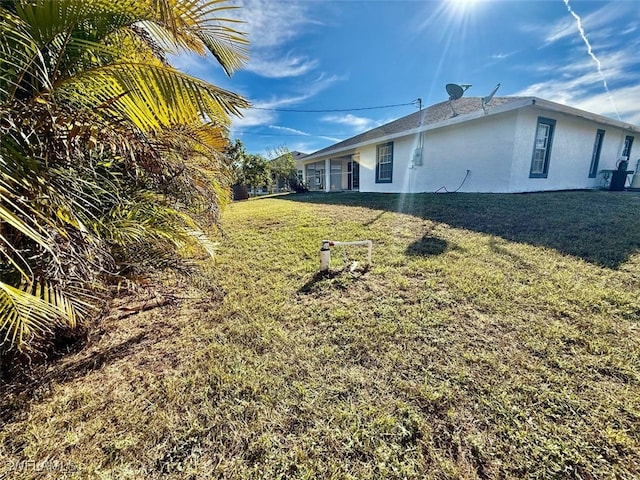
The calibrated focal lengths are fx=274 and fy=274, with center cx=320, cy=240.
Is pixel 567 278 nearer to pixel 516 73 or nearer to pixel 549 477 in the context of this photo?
pixel 549 477

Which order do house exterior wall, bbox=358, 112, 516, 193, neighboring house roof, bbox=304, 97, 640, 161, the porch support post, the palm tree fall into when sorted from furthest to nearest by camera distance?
the porch support post, house exterior wall, bbox=358, 112, 516, 193, neighboring house roof, bbox=304, 97, 640, 161, the palm tree

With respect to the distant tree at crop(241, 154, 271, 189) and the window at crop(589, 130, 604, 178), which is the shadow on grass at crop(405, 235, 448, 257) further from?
the distant tree at crop(241, 154, 271, 189)

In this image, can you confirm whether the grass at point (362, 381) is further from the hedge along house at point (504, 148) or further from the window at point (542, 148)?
the window at point (542, 148)

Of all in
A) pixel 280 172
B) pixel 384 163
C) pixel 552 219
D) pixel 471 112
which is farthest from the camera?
pixel 280 172

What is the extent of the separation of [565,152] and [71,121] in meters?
13.2

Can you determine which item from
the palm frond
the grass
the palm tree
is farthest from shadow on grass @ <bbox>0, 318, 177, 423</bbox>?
the palm frond

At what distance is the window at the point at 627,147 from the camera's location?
12039 millimetres

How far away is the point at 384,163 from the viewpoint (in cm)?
1335

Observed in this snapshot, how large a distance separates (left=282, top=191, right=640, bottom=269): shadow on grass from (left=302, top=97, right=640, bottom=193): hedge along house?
4.00 ft

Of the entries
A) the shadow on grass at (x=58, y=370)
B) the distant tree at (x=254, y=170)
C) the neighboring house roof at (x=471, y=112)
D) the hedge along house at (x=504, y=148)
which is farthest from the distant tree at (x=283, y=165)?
the shadow on grass at (x=58, y=370)

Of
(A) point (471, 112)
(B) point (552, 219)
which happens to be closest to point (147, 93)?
A: (B) point (552, 219)

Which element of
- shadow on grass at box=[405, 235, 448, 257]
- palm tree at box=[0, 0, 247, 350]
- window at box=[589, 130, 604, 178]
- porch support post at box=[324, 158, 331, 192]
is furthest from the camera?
porch support post at box=[324, 158, 331, 192]

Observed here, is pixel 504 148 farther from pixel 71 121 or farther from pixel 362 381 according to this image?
pixel 71 121

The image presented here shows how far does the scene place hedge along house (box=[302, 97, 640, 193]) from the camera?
27.9 feet
